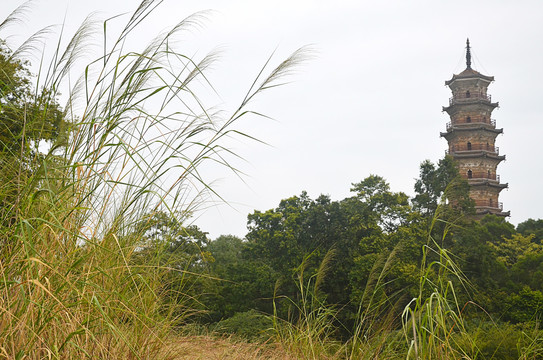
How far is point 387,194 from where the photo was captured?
717 inches

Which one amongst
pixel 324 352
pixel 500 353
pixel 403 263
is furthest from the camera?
pixel 403 263

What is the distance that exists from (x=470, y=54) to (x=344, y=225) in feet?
57.7

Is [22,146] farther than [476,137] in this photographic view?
No

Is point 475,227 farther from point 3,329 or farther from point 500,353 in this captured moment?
point 3,329

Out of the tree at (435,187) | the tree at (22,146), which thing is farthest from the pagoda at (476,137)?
the tree at (22,146)

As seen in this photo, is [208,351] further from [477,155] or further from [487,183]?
[477,155]

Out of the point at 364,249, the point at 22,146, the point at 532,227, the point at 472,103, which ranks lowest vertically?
the point at 22,146

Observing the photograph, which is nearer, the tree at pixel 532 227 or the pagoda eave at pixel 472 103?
the tree at pixel 532 227

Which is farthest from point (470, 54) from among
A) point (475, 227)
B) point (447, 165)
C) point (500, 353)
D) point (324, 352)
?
point (324, 352)

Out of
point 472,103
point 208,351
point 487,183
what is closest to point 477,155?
point 487,183

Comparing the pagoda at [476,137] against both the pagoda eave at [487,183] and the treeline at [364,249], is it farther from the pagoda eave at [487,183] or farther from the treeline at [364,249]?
the treeline at [364,249]

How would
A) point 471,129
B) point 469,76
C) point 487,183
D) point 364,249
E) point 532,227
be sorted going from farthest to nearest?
1. point 469,76
2. point 471,129
3. point 487,183
4. point 532,227
5. point 364,249

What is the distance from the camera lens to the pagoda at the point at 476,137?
84.6ft

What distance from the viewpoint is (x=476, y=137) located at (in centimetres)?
2636
